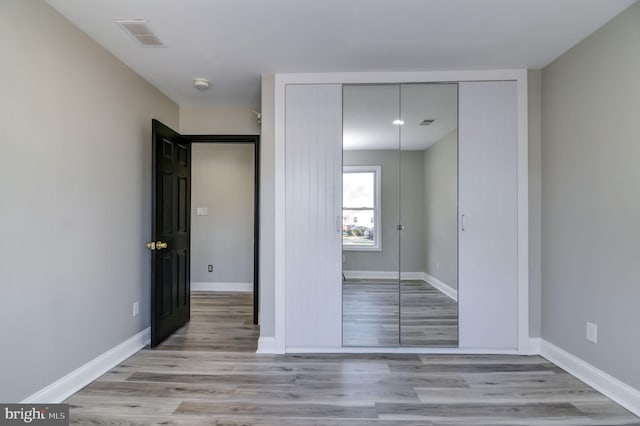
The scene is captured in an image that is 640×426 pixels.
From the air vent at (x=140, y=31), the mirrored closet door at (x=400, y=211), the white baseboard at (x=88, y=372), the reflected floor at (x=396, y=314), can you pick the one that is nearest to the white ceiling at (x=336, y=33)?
the air vent at (x=140, y=31)

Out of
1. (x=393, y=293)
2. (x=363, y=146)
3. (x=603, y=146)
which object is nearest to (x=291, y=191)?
(x=363, y=146)

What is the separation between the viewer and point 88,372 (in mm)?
2367

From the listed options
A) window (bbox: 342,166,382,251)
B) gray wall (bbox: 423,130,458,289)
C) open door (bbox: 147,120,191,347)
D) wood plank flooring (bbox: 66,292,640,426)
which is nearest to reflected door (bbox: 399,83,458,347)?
gray wall (bbox: 423,130,458,289)

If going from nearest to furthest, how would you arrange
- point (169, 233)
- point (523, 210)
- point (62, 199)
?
point (62, 199)
point (523, 210)
point (169, 233)

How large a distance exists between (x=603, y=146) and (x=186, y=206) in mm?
3736

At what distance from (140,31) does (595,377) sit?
3940 mm

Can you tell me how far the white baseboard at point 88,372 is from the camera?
2.03 meters

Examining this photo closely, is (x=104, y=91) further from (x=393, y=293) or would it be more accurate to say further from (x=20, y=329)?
(x=393, y=293)

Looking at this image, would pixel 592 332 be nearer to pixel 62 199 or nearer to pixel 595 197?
pixel 595 197

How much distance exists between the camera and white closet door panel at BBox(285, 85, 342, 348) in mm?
2961

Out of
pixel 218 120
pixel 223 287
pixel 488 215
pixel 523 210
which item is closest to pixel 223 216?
pixel 223 287

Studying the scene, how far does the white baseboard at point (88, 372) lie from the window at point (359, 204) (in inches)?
79.8

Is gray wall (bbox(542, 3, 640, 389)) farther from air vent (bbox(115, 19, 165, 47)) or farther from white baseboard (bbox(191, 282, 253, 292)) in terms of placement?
white baseboard (bbox(191, 282, 253, 292))

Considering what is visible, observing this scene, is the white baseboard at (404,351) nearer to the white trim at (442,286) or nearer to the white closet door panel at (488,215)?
the white closet door panel at (488,215)
